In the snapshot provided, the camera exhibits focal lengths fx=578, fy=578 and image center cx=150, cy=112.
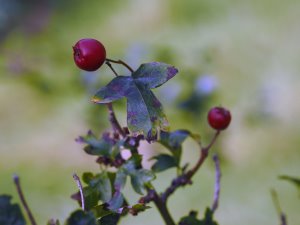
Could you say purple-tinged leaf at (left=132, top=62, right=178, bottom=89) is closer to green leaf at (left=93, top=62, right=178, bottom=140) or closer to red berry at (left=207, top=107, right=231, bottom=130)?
green leaf at (left=93, top=62, right=178, bottom=140)

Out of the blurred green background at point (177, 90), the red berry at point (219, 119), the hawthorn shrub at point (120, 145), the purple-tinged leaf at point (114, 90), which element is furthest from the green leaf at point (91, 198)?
the blurred green background at point (177, 90)

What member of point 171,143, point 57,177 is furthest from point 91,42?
point 57,177

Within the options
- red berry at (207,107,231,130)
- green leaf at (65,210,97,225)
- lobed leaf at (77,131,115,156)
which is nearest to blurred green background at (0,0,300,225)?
red berry at (207,107,231,130)

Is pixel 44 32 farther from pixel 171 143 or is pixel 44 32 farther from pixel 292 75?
pixel 171 143

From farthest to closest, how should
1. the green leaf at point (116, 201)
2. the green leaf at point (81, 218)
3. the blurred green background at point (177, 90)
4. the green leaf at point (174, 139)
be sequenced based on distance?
the blurred green background at point (177, 90)
the green leaf at point (174, 139)
the green leaf at point (116, 201)
the green leaf at point (81, 218)

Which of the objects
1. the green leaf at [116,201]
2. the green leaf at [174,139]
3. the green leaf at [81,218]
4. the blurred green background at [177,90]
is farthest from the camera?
the blurred green background at [177,90]

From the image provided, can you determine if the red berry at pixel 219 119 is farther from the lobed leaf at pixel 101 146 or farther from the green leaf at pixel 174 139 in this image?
the lobed leaf at pixel 101 146

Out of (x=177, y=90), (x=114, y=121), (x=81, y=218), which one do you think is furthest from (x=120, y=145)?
(x=177, y=90)

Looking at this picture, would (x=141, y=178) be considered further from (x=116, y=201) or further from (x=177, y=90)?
(x=177, y=90)
